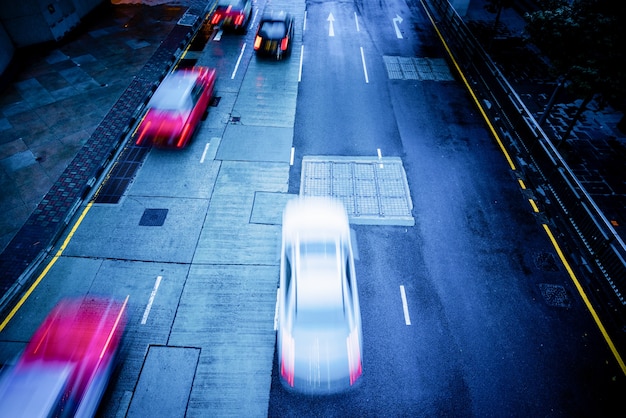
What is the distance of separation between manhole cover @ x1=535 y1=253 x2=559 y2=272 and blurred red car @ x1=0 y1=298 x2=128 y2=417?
11885mm

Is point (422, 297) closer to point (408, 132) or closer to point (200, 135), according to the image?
point (408, 132)

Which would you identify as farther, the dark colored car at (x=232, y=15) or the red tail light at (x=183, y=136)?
the dark colored car at (x=232, y=15)

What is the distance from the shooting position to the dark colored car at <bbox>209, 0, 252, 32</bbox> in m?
20.6

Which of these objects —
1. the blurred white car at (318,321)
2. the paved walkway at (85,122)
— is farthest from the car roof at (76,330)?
the blurred white car at (318,321)

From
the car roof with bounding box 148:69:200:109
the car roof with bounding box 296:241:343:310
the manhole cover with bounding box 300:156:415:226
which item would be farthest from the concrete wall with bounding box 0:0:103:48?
the car roof with bounding box 296:241:343:310

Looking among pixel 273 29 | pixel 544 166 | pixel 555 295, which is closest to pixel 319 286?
pixel 555 295

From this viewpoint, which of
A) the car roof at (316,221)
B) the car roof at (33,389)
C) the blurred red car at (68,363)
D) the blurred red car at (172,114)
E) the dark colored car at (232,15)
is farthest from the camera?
the dark colored car at (232,15)

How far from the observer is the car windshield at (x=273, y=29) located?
61.1 feet

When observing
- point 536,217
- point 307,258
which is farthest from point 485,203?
point 307,258

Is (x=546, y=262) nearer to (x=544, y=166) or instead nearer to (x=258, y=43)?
(x=544, y=166)

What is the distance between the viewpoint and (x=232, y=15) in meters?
20.6

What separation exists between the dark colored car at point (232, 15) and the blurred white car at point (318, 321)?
17.7 metres

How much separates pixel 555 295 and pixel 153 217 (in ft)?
40.9

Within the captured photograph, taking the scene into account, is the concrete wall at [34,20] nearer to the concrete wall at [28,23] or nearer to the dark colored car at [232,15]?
the concrete wall at [28,23]
